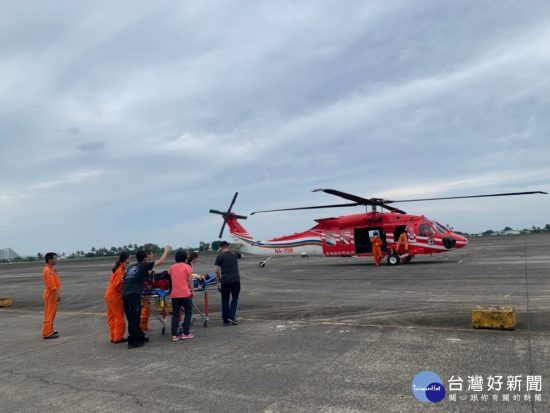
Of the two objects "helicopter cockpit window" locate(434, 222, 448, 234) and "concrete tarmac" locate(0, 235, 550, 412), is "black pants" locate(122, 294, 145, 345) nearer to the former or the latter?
"concrete tarmac" locate(0, 235, 550, 412)

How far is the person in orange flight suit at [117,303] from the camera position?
8.36 m

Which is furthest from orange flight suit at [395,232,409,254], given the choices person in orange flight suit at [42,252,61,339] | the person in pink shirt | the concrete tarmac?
person in orange flight suit at [42,252,61,339]

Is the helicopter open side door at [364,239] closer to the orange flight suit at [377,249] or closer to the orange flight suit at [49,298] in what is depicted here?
the orange flight suit at [377,249]

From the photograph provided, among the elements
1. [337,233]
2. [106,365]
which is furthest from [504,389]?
[337,233]

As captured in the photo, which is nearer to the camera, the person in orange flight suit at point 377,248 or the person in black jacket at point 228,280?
the person in black jacket at point 228,280

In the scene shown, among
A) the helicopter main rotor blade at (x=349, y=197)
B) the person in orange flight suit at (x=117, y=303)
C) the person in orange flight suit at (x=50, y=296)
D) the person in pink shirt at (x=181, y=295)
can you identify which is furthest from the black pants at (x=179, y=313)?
the helicopter main rotor blade at (x=349, y=197)

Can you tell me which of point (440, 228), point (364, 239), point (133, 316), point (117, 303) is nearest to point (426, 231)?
point (440, 228)

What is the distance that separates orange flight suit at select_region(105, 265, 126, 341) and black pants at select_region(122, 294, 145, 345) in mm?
459

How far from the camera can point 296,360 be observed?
6371 millimetres

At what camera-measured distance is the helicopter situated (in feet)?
75.9

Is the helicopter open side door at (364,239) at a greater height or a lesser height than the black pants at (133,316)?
greater

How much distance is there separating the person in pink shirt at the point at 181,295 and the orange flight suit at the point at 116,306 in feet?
3.45

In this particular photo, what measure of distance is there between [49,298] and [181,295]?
339 centimetres

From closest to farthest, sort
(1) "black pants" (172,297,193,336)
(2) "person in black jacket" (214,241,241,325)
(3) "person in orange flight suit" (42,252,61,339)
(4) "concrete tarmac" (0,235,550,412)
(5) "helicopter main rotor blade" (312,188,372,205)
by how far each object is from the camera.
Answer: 1. (4) "concrete tarmac" (0,235,550,412)
2. (1) "black pants" (172,297,193,336)
3. (3) "person in orange flight suit" (42,252,61,339)
4. (2) "person in black jacket" (214,241,241,325)
5. (5) "helicopter main rotor blade" (312,188,372,205)
